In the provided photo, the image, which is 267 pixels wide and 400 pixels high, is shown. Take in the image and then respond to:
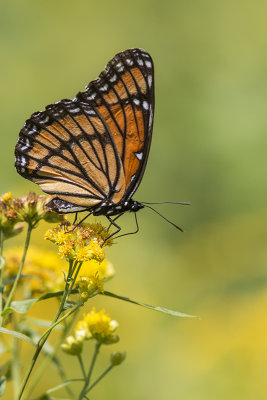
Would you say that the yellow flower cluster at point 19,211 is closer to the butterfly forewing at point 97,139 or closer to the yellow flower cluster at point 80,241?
the yellow flower cluster at point 80,241

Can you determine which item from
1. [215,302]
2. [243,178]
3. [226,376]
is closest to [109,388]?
[226,376]

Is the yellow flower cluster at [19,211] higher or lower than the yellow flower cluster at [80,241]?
higher

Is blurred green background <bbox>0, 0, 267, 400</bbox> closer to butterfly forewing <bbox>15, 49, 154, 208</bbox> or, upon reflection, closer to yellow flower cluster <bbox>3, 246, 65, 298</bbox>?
yellow flower cluster <bbox>3, 246, 65, 298</bbox>

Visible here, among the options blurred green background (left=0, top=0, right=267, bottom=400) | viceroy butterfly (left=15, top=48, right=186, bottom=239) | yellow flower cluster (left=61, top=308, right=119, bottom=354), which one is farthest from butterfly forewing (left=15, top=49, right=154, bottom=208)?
blurred green background (left=0, top=0, right=267, bottom=400)

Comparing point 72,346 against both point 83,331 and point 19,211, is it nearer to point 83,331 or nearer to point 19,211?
point 83,331

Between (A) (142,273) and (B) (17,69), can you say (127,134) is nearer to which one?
(A) (142,273)

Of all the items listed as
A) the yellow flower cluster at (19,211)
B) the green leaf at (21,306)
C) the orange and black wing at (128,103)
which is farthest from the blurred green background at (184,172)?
the green leaf at (21,306)
